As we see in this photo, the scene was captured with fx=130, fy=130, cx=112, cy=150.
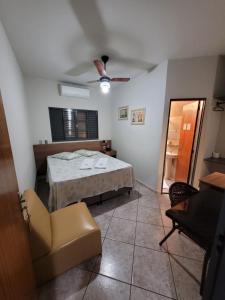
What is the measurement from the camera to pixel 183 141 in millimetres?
3301

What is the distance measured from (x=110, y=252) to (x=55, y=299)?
683 millimetres

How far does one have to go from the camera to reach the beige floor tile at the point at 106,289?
1.23 metres

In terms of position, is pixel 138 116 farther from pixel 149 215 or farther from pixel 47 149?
pixel 47 149

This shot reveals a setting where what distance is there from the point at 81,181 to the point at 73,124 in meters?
2.39

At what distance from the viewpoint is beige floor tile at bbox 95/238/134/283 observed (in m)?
1.42

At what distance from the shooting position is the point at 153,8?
1.40 m

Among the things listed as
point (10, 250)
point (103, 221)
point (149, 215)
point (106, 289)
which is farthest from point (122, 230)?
point (10, 250)

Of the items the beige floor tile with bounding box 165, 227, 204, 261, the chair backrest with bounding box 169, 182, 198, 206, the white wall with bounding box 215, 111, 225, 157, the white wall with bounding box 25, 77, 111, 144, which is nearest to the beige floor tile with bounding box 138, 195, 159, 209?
the beige floor tile with bounding box 165, 227, 204, 261

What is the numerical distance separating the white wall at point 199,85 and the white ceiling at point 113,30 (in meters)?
0.15

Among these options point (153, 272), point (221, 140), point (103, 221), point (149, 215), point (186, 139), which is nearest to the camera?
point (153, 272)

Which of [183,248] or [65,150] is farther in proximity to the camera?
[65,150]

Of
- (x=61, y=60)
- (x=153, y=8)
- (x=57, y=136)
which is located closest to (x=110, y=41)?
(x=153, y=8)

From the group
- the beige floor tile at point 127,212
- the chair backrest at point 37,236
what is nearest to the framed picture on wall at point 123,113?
the beige floor tile at point 127,212

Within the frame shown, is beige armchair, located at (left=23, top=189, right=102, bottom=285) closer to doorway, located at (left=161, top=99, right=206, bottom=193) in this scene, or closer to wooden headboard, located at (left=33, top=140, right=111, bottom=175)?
doorway, located at (left=161, top=99, right=206, bottom=193)
